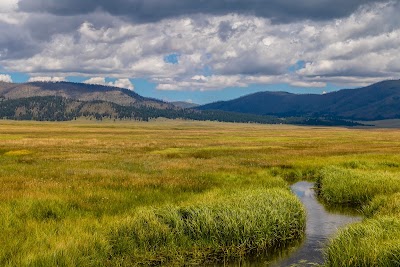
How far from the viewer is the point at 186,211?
15781 millimetres

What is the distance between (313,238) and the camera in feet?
55.8

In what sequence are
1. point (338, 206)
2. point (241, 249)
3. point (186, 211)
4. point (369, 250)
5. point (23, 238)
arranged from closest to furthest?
point (369, 250) < point (23, 238) < point (241, 249) < point (186, 211) < point (338, 206)

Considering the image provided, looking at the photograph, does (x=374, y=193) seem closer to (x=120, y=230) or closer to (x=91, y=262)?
(x=120, y=230)

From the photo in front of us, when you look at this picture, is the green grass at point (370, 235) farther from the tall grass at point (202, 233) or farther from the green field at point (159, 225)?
the tall grass at point (202, 233)

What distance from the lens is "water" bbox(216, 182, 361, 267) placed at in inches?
555

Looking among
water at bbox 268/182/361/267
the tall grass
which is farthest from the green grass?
the tall grass

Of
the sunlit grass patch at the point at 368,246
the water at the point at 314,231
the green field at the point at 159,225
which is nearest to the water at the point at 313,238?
the water at the point at 314,231

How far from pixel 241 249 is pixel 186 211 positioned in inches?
105

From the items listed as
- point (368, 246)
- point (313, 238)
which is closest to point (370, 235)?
point (368, 246)

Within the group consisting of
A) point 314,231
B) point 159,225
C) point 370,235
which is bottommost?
point 314,231

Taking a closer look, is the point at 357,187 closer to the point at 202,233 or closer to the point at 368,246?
the point at 202,233

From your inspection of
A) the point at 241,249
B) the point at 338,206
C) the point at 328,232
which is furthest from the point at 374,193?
the point at 241,249

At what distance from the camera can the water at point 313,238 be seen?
14.1 m

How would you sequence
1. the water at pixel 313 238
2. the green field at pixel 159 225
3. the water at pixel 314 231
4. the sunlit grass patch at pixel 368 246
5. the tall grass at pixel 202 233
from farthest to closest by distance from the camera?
the water at pixel 314 231 < the water at pixel 313 238 < the tall grass at pixel 202 233 < the green field at pixel 159 225 < the sunlit grass patch at pixel 368 246
